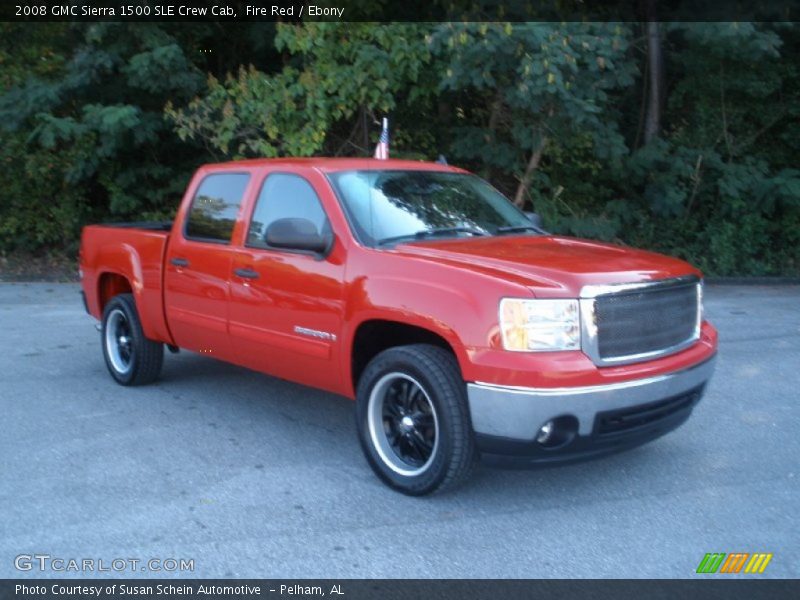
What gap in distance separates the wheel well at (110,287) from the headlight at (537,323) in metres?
4.67

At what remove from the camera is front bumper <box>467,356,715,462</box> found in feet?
14.5

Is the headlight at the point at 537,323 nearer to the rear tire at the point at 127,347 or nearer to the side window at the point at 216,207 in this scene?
the side window at the point at 216,207

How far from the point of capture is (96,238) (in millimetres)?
8055

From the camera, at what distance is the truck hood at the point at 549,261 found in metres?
4.59

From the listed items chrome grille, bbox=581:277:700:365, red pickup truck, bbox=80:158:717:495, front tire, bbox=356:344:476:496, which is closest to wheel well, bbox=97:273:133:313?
red pickup truck, bbox=80:158:717:495

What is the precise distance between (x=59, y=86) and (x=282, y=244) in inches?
477

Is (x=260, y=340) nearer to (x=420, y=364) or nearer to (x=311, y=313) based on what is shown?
(x=311, y=313)

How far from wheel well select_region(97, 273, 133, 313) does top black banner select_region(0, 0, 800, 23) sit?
715 cm

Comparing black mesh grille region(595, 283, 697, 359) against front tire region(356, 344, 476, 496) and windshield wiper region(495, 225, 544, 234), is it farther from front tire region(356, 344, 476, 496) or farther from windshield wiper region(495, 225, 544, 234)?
windshield wiper region(495, 225, 544, 234)

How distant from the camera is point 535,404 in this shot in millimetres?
4402

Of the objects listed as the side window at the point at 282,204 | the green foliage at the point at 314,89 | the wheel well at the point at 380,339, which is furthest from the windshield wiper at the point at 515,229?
the green foliage at the point at 314,89

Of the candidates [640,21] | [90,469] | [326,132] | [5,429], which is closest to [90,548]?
[90,469]

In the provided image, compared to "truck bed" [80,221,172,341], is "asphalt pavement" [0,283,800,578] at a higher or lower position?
lower

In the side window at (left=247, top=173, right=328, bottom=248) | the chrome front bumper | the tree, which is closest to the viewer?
the chrome front bumper
